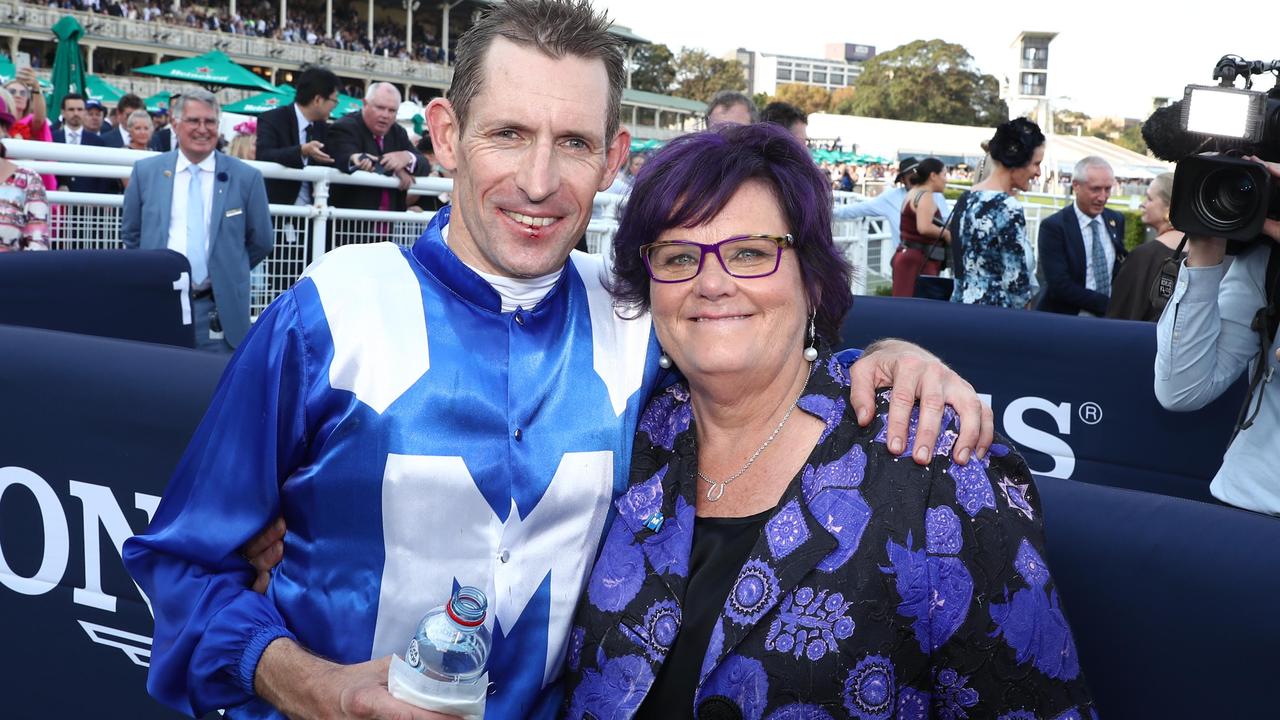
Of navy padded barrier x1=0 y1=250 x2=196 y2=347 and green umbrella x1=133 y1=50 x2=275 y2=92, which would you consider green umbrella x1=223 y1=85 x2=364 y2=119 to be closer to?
green umbrella x1=133 y1=50 x2=275 y2=92

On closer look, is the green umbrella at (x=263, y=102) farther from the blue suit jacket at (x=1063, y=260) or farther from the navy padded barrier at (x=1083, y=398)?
the navy padded barrier at (x=1083, y=398)

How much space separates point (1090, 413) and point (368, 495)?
318 cm

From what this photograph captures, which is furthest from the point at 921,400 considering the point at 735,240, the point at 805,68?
the point at 805,68

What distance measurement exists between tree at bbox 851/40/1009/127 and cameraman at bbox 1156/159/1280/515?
9324 cm

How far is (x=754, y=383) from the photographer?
7.07 ft

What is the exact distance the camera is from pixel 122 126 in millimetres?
14695

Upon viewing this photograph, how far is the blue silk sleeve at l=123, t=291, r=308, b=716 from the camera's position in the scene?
1.99 meters

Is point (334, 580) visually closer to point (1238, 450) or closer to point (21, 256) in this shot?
point (1238, 450)

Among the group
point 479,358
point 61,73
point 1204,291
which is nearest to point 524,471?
point 479,358

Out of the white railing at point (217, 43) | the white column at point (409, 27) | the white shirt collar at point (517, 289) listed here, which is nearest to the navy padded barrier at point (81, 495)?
the white shirt collar at point (517, 289)

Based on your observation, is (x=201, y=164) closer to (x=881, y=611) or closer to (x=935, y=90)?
(x=881, y=611)

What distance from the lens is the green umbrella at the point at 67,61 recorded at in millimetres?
13617

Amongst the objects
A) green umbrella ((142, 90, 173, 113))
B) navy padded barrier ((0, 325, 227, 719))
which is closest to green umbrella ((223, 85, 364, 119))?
green umbrella ((142, 90, 173, 113))

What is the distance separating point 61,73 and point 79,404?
44.4 ft
